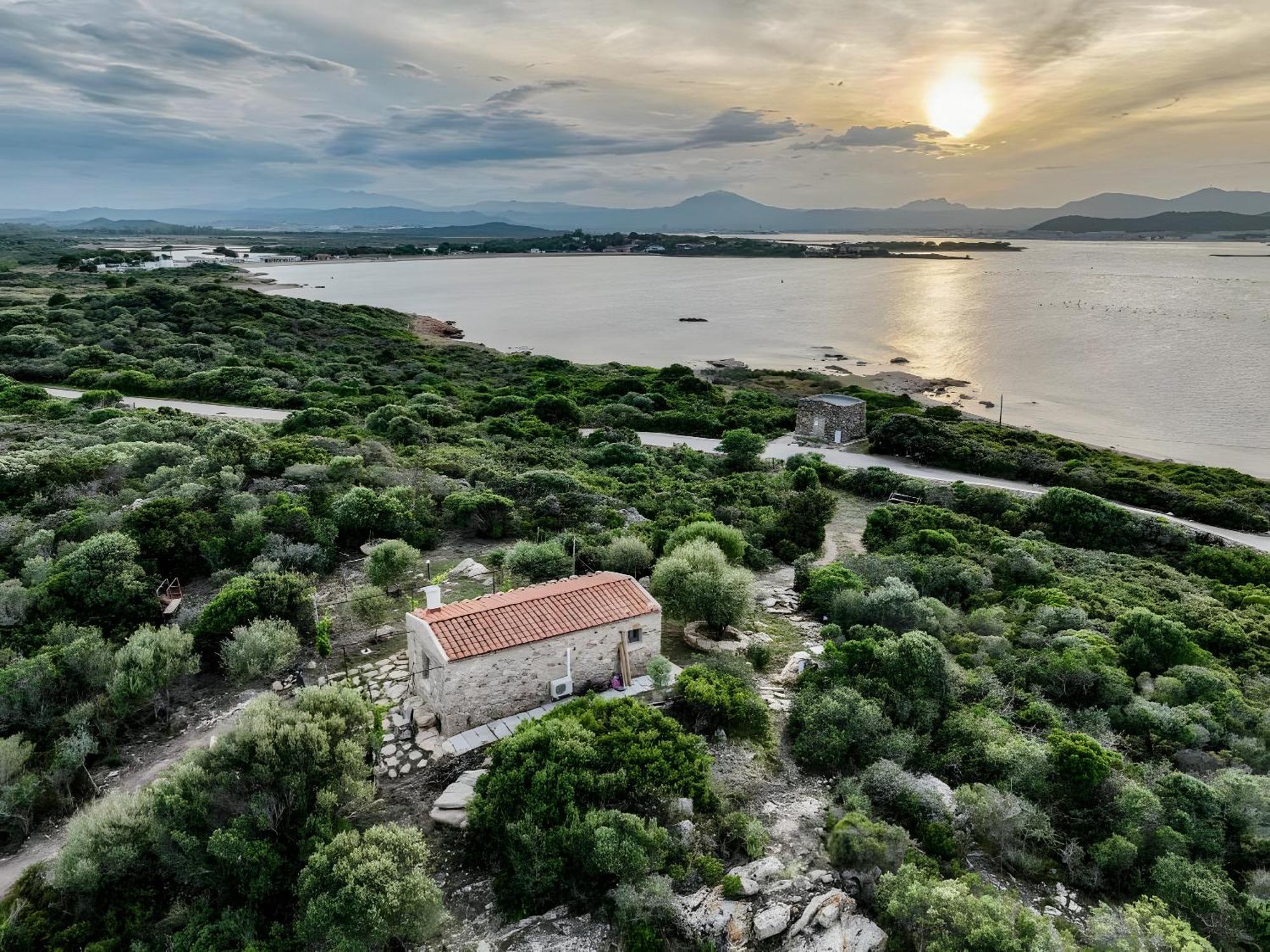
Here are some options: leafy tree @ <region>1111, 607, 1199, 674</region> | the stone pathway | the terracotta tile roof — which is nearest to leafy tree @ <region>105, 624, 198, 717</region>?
the stone pathway

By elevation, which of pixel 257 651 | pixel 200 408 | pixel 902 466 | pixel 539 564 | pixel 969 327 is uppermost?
pixel 969 327

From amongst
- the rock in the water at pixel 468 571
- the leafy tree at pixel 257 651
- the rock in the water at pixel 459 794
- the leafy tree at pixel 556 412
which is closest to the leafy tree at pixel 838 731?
the rock in the water at pixel 459 794

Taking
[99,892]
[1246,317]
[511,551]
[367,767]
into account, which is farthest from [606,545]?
[1246,317]

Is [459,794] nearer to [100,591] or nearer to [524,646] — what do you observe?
[524,646]

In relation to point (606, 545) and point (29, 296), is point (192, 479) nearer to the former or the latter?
point (606, 545)

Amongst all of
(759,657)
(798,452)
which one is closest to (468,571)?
(759,657)

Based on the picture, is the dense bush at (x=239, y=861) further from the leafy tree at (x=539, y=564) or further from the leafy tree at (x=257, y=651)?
the leafy tree at (x=539, y=564)

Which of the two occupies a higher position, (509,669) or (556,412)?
(509,669)
